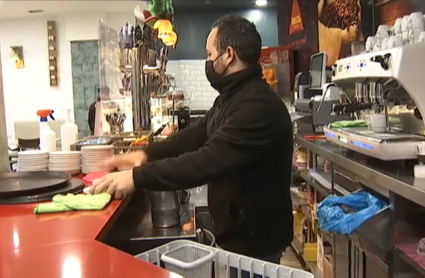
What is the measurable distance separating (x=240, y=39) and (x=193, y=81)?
7.29 meters

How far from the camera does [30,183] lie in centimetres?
211

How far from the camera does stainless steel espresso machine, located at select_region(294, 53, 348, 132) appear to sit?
3.92m

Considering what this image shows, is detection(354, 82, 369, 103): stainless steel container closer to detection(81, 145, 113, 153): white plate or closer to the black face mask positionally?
the black face mask

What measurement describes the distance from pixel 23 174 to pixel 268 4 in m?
6.75

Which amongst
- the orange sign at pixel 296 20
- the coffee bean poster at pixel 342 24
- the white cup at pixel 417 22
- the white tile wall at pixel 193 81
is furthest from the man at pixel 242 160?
the white tile wall at pixel 193 81

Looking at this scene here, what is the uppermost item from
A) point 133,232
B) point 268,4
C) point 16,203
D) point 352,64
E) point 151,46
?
point 268,4

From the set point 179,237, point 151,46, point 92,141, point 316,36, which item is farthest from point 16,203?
point 316,36

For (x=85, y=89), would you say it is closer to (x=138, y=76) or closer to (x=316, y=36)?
(x=316, y=36)

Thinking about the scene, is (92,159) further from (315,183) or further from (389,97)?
(315,183)

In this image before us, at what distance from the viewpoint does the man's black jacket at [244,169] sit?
63.7 inches

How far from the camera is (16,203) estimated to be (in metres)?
1.90

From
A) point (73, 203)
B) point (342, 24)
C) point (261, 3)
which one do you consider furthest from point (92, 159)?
point (261, 3)

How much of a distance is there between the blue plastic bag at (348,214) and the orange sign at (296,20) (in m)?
4.08

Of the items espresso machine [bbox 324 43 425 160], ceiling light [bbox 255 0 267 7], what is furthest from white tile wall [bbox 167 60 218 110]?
espresso machine [bbox 324 43 425 160]
